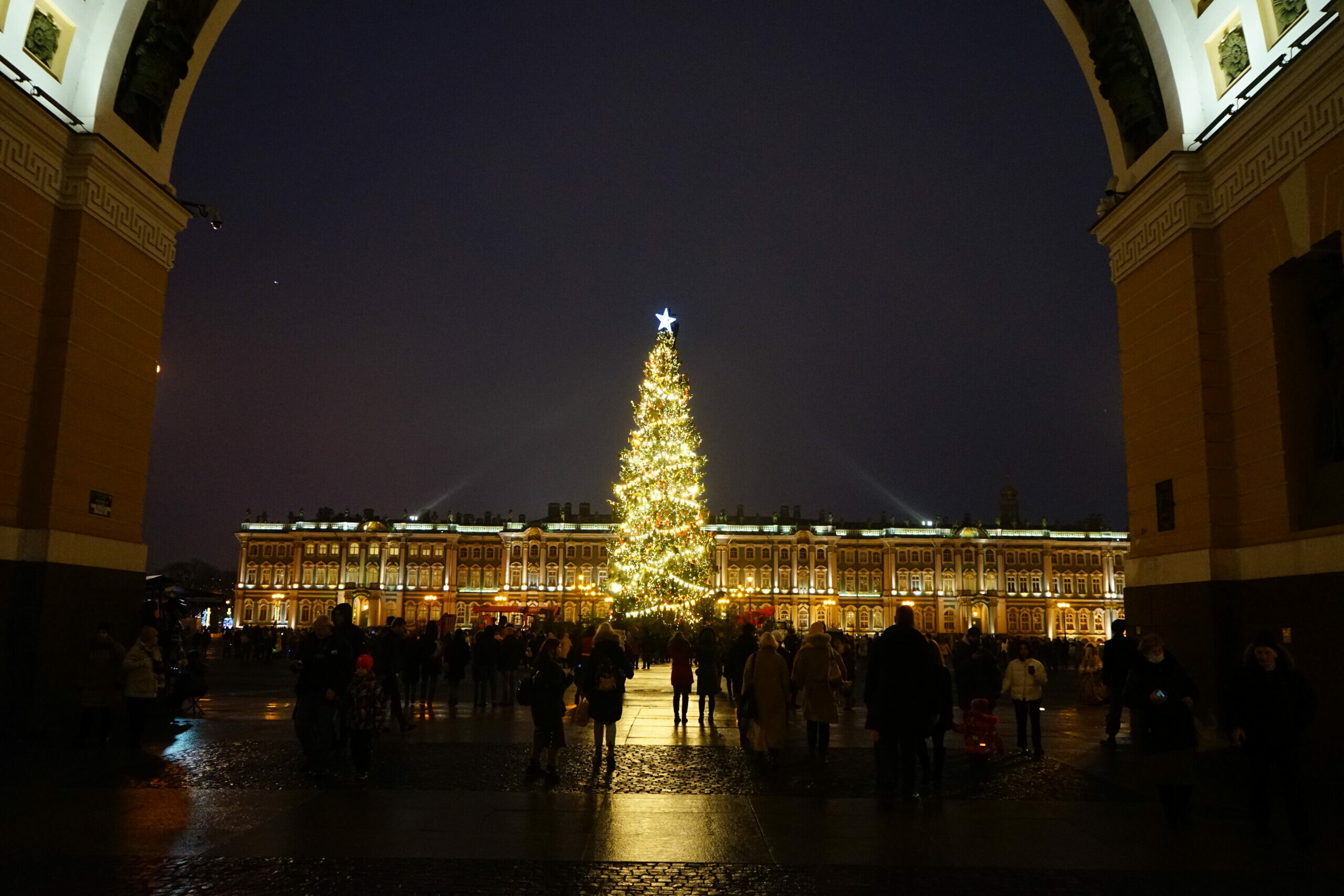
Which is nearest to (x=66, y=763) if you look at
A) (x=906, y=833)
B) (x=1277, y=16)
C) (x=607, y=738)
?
(x=607, y=738)

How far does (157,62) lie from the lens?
41.4 ft

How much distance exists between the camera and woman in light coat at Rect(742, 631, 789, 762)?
9.91m

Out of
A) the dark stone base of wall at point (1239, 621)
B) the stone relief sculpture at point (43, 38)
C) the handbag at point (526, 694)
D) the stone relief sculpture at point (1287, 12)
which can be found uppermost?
the stone relief sculpture at point (43, 38)

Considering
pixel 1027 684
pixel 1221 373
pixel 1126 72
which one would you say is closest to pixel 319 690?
pixel 1027 684

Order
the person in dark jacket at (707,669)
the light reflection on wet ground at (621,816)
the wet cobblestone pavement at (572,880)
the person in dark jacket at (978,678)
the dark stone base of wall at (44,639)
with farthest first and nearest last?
the person in dark jacket at (707,669)
the person in dark jacket at (978,678)
the dark stone base of wall at (44,639)
the light reflection on wet ground at (621,816)
the wet cobblestone pavement at (572,880)

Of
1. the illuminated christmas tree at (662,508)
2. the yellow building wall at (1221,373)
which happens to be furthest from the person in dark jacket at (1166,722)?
the illuminated christmas tree at (662,508)

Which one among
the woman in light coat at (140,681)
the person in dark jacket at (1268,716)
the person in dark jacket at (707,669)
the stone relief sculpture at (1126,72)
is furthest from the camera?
the person in dark jacket at (707,669)

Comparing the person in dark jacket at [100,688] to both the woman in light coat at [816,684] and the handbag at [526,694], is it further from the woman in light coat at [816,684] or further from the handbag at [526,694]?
the woman in light coat at [816,684]

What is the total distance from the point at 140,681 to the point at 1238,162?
11678 mm

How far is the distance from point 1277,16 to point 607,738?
9.04m

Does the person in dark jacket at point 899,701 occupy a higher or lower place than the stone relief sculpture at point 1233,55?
lower

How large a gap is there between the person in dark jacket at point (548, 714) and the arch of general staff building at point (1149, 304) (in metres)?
5.23

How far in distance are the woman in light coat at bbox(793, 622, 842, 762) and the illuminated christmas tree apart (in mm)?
20170

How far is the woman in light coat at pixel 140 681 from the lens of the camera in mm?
10164
